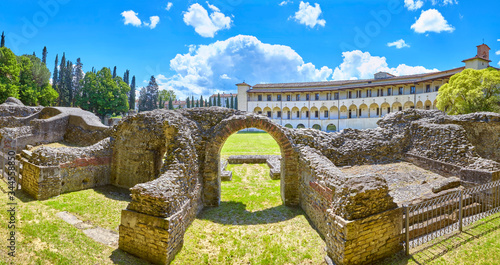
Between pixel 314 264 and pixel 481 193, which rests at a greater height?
pixel 481 193

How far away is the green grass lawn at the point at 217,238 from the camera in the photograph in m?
4.82

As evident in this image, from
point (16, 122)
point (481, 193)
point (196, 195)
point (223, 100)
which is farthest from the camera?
point (223, 100)

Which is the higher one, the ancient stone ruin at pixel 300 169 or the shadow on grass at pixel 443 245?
the ancient stone ruin at pixel 300 169

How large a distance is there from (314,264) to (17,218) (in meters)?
7.56

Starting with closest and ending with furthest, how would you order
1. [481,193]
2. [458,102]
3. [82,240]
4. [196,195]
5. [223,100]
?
1. [82,240]
2. [481,193]
3. [196,195]
4. [458,102]
5. [223,100]

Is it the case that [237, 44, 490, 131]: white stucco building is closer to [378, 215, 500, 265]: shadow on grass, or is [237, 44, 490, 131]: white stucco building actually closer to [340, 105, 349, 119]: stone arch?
[340, 105, 349, 119]: stone arch

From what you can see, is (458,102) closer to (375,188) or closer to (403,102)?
(403,102)

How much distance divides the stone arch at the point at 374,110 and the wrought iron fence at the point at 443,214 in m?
42.4

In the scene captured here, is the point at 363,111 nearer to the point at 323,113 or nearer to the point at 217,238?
the point at 323,113

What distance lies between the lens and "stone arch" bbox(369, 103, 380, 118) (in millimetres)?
45031

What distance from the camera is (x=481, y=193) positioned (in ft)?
23.0

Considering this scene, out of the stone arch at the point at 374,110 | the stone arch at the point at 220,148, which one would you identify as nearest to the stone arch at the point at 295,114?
the stone arch at the point at 374,110

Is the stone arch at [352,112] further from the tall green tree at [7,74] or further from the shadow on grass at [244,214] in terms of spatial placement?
the tall green tree at [7,74]

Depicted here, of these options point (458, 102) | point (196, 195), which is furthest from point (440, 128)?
point (458, 102)
